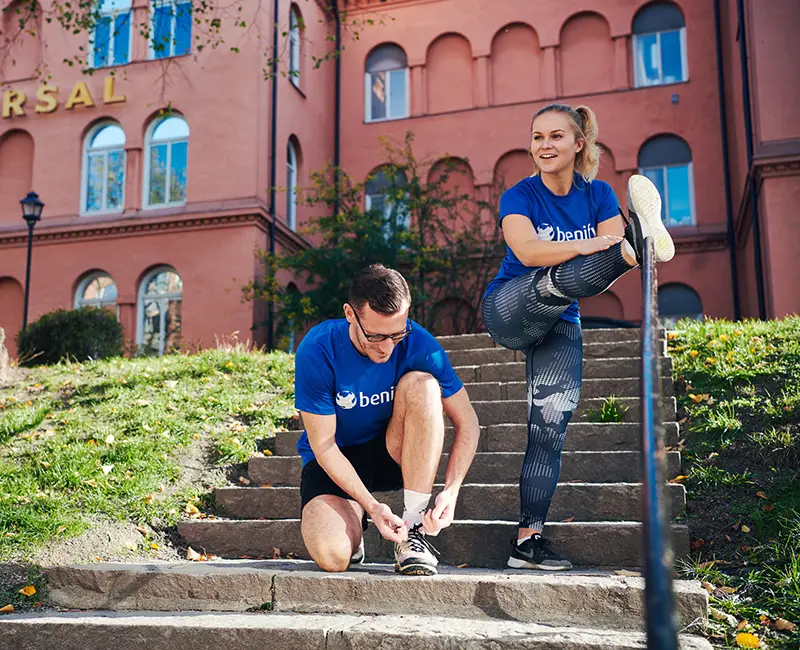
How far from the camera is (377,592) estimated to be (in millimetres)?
3275

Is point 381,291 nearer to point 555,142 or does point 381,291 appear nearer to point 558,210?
point 558,210

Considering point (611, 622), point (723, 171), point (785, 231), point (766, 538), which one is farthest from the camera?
point (723, 171)

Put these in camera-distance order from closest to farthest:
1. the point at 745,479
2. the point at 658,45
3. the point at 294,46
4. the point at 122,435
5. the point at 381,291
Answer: the point at 381,291
the point at 745,479
the point at 122,435
the point at 658,45
the point at 294,46

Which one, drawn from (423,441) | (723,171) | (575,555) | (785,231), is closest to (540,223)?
(423,441)

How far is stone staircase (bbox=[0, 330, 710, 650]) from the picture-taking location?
2.99 m

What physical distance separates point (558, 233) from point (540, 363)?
0.55 meters

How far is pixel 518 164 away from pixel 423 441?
17.1m

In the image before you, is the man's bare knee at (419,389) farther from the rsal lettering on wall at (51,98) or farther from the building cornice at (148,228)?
the rsal lettering on wall at (51,98)

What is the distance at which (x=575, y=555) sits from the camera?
3.81 meters

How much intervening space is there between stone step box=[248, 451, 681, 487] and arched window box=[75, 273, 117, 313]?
1385 centimetres

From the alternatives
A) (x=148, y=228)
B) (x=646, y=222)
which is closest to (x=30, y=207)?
(x=148, y=228)

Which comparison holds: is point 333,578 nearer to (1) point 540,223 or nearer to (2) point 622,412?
(1) point 540,223

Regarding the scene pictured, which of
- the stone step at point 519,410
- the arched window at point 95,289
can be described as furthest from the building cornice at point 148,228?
the stone step at point 519,410

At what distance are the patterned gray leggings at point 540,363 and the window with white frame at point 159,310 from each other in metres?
14.8
